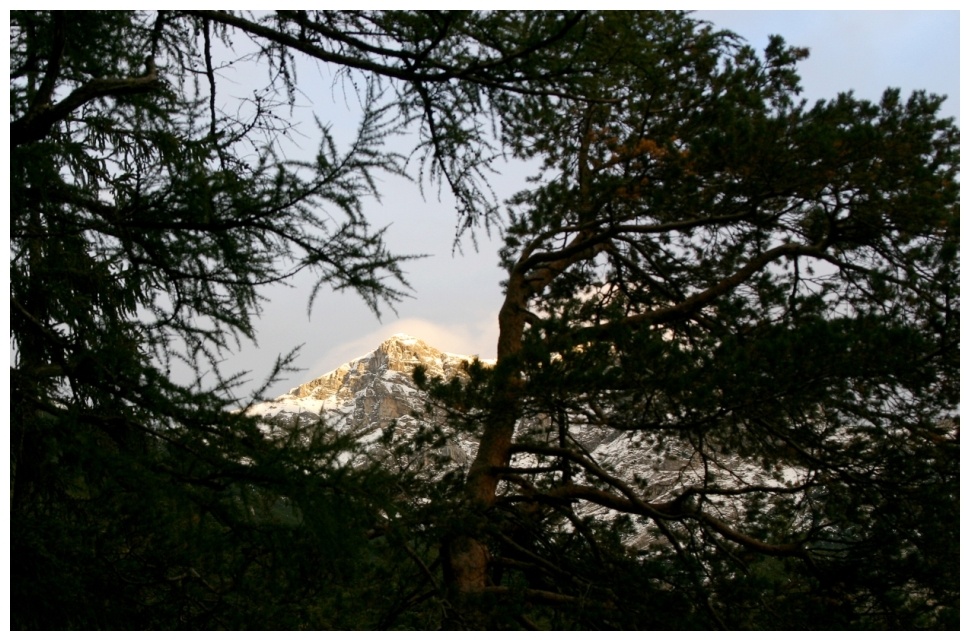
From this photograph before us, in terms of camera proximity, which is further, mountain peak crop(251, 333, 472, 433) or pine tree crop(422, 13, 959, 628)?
pine tree crop(422, 13, 959, 628)

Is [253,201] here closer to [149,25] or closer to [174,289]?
[174,289]

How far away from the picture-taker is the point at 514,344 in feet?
27.1

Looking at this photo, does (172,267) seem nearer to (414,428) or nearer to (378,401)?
(414,428)

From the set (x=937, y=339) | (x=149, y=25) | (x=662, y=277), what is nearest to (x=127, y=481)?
(x=149, y=25)

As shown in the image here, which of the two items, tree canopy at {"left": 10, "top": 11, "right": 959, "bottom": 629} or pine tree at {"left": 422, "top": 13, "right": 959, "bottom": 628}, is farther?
pine tree at {"left": 422, "top": 13, "right": 959, "bottom": 628}

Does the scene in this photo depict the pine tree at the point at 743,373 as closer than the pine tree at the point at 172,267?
No

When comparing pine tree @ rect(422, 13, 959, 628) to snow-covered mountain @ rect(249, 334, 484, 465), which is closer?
snow-covered mountain @ rect(249, 334, 484, 465)

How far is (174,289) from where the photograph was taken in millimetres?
5062

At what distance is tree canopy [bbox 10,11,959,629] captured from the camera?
4066mm

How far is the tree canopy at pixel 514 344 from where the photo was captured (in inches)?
160

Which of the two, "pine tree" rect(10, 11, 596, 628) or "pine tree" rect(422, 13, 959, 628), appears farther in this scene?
"pine tree" rect(422, 13, 959, 628)

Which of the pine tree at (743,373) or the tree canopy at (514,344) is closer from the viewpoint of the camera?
the tree canopy at (514,344)

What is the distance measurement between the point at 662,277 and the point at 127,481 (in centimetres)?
647

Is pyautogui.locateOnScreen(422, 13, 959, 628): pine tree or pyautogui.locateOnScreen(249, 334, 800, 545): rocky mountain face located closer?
pyautogui.locateOnScreen(249, 334, 800, 545): rocky mountain face
